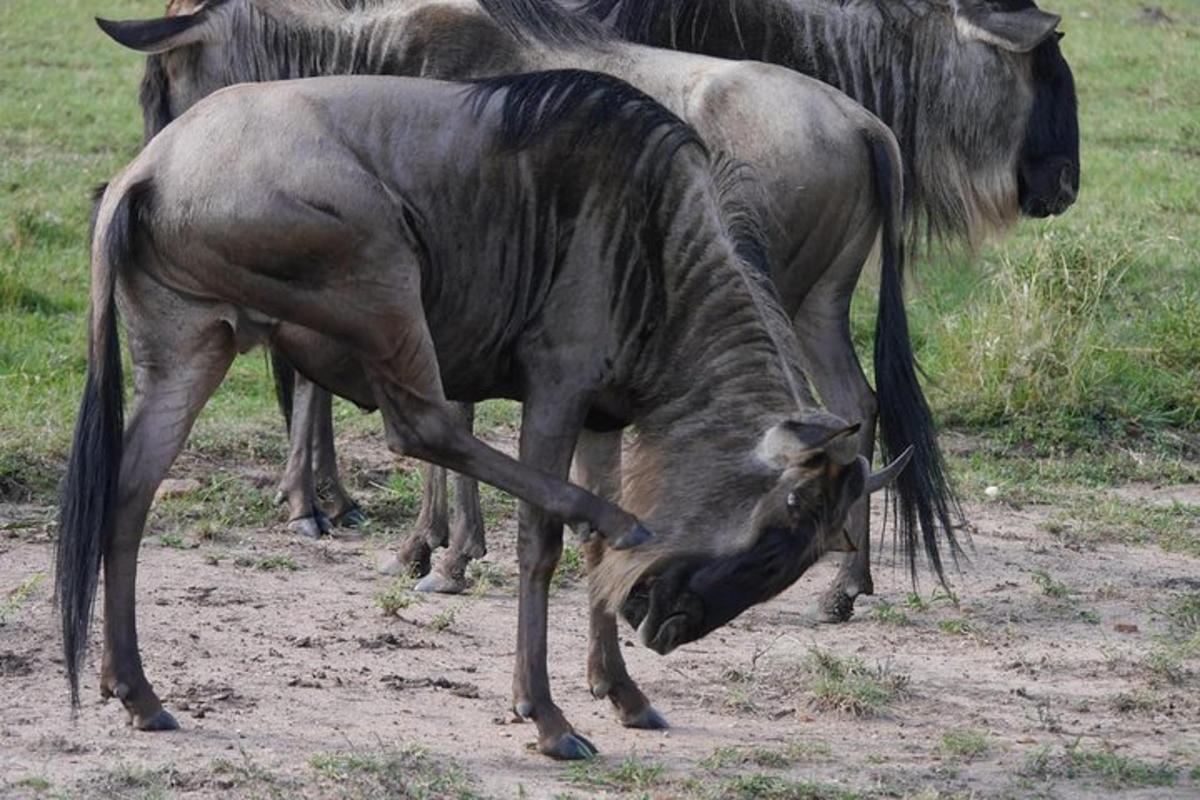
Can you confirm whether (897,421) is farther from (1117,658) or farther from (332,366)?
(332,366)

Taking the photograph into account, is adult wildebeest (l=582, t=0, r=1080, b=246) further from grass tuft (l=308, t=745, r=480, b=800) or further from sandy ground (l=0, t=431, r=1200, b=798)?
grass tuft (l=308, t=745, r=480, b=800)

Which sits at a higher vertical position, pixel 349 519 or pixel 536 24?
pixel 536 24

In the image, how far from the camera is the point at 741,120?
19.4ft

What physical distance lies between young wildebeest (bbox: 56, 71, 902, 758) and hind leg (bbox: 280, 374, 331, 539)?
1.91 metres

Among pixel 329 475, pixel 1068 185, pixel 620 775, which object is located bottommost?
pixel 329 475

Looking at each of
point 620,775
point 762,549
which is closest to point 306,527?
point 620,775

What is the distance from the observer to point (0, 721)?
4.66 m

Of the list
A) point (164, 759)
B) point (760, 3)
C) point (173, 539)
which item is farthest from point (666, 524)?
point (760, 3)

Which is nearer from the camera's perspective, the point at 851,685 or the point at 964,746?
the point at 964,746

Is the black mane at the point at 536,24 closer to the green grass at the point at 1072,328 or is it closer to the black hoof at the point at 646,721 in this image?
the green grass at the point at 1072,328

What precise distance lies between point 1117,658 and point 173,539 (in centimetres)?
279

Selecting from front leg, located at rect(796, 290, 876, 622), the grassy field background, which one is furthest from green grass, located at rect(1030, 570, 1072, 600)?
the grassy field background

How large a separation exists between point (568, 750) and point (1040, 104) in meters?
3.49

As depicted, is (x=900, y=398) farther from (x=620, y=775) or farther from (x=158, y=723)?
(x=158, y=723)
